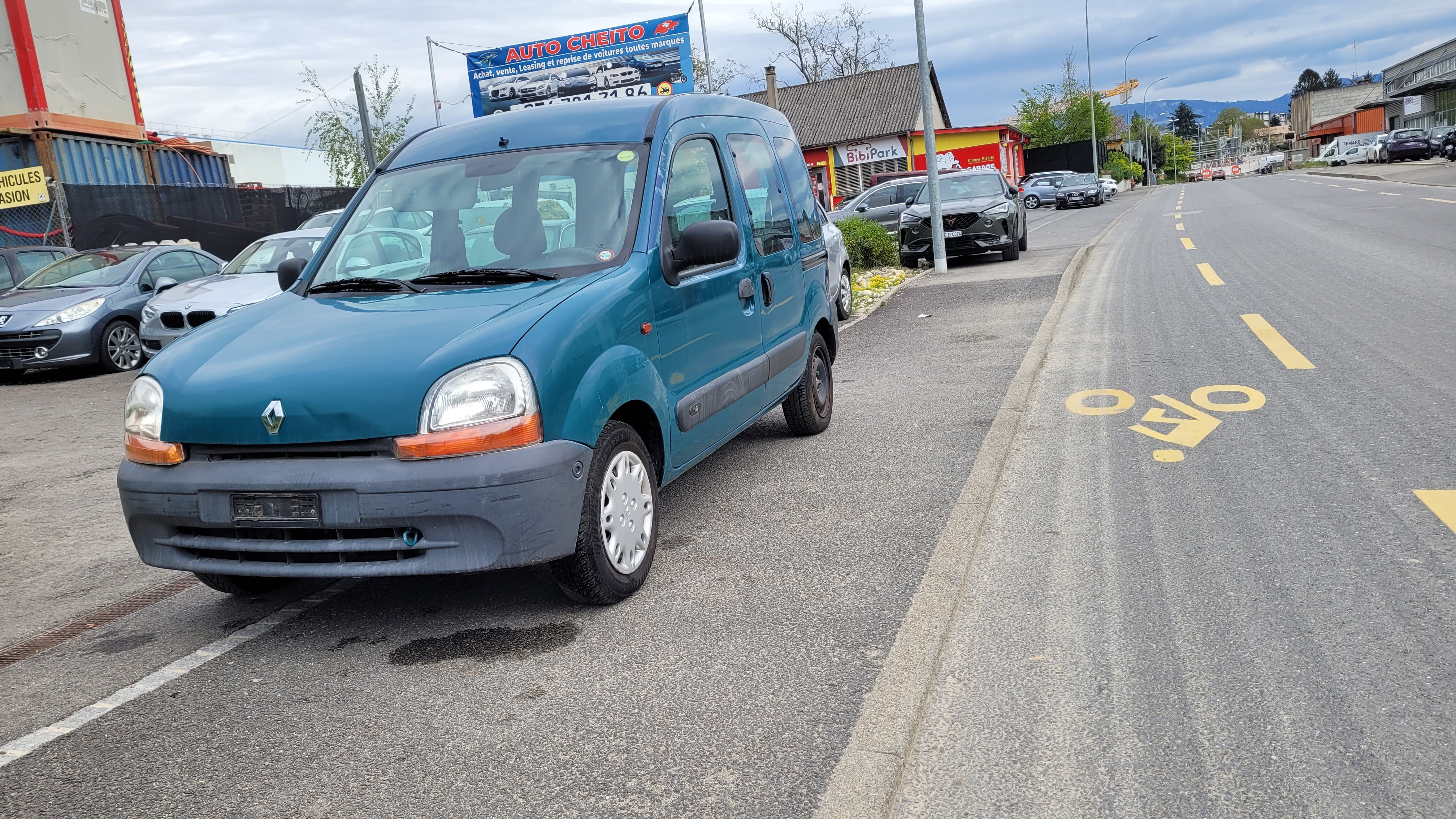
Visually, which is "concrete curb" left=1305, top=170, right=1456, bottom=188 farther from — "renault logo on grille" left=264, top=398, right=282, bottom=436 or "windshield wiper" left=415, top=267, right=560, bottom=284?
"renault logo on grille" left=264, top=398, right=282, bottom=436

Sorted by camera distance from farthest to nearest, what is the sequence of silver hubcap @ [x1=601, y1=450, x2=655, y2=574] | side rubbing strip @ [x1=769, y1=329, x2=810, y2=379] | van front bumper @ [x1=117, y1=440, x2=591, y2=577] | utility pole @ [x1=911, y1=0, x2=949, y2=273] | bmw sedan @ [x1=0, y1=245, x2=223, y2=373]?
utility pole @ [x1=911, y1=0, x2=949, y2=273] → bmw sedan @ [x1=0, y1=245, x2=223, y2=373] → side rubbing strip @ [x1=769, y1=329, x2=810, y2=379] → silver hubcap @ [x1=601, y1=450, x2=655, y2=574] → van front bumper @ [x1=117, y1=440, x2=591, y2=577]

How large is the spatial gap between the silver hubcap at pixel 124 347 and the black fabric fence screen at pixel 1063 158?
197ft

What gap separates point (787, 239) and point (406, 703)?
11.7 ft

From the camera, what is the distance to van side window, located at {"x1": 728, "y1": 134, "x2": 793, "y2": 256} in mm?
5500

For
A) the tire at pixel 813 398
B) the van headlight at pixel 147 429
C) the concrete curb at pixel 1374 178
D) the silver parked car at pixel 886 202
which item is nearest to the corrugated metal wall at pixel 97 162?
the silver parked car at pixel 886 202

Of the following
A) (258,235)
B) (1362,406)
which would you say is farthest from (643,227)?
(258,235)

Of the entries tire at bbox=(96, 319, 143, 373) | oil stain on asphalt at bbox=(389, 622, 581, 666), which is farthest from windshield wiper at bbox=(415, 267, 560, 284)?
tire at bbox=(96, 319, 143, 373)

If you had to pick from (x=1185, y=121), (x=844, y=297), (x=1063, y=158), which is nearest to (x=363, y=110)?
(x=844, y=297)

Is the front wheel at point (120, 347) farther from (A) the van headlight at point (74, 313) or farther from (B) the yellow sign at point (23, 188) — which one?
(B) the yellow sign at point (23, 188)

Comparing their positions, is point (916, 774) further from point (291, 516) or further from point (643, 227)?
point (643, 227)

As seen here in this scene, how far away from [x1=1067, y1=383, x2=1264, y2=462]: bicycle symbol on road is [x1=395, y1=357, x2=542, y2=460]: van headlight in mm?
3305

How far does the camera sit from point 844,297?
39.7 ft

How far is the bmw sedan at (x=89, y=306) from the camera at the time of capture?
11.8 meters

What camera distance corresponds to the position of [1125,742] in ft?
8.65
